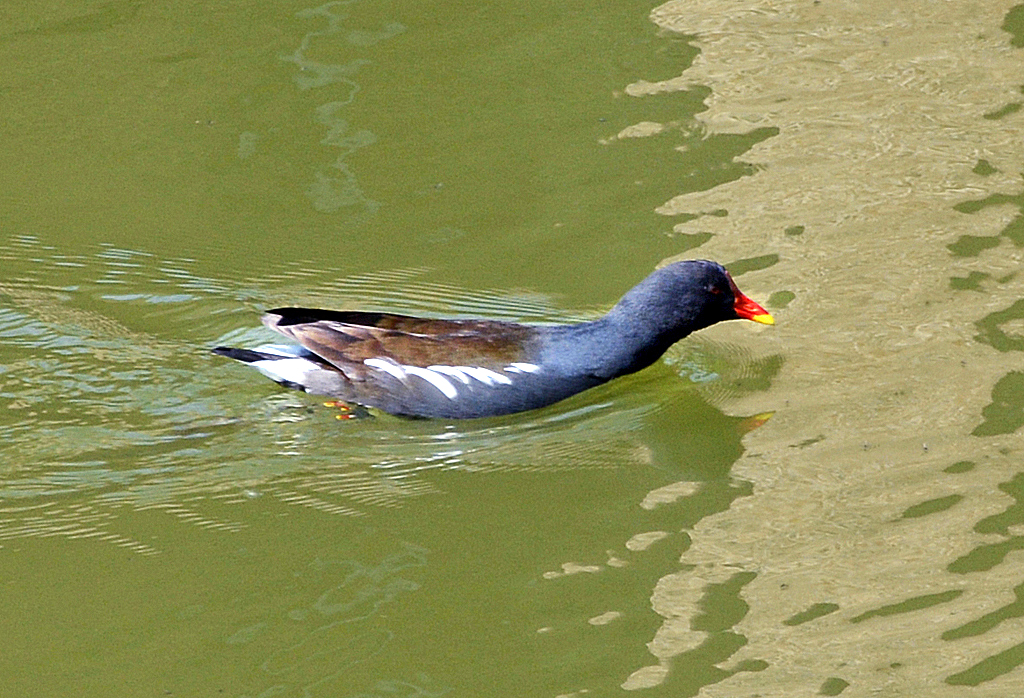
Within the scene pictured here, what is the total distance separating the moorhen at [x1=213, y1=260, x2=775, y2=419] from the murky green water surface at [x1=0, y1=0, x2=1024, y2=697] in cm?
13

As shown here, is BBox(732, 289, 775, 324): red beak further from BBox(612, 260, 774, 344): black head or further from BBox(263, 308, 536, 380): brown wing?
BBox(263, 308, 536, 380): brown wing

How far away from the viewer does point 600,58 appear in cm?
883

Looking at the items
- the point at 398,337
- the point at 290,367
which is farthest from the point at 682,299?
the point at 290,367

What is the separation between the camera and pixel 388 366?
610cm

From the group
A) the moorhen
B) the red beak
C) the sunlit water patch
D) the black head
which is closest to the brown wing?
the moorhen

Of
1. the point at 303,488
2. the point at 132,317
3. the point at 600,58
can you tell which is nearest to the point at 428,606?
the point at 303,488

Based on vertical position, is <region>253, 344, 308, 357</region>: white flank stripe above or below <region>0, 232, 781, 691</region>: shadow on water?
above

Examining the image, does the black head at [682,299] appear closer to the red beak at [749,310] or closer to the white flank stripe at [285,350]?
the red beak at [749,310]

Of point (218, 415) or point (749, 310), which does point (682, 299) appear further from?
point (218, 415)

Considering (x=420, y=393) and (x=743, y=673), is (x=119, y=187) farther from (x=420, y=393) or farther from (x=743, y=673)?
(x=743, y=673)

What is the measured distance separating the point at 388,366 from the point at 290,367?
0.47m

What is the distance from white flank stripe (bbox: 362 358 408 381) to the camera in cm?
609

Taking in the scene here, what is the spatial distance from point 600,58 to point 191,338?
3.47m

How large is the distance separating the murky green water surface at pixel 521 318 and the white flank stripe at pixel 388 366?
225mm
